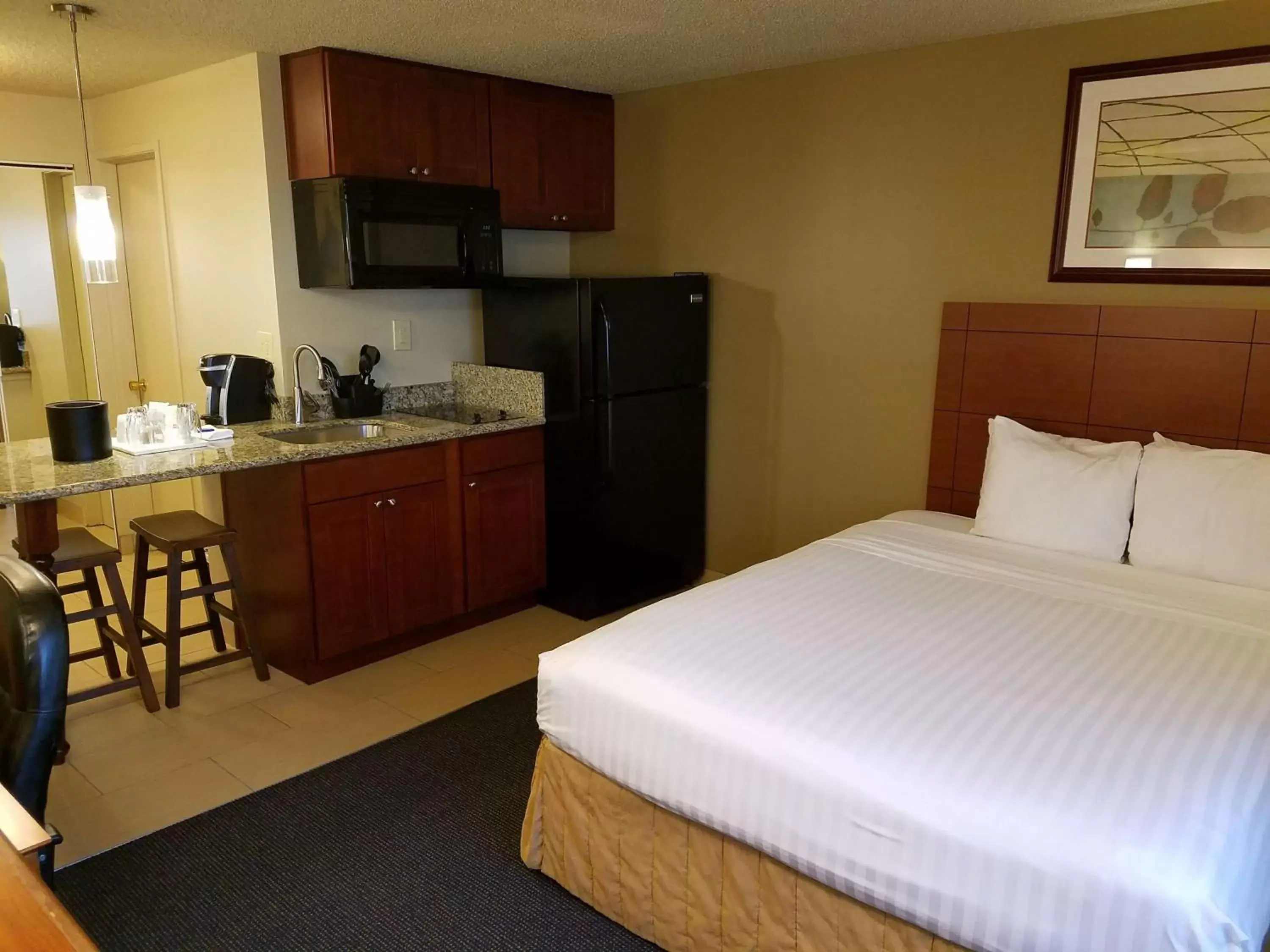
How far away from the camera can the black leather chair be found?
4.49ft

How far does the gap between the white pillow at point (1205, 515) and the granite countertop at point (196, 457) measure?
2.39 metres

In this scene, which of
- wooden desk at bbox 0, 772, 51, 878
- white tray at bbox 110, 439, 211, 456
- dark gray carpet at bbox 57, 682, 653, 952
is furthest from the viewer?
white tray at bbox 110, 439, 211, 456

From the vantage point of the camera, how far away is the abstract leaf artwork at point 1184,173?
2811mm

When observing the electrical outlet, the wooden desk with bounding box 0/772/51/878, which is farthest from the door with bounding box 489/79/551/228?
the wooden desk with bounding box 0/772/51/878

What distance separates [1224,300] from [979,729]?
1996 mm

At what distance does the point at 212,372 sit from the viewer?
3.65m

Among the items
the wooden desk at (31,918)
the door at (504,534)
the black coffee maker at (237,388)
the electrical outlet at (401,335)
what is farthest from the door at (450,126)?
the wooden desk at (31,918)

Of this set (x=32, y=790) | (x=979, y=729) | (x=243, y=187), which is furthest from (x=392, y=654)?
(x=979, y=729)

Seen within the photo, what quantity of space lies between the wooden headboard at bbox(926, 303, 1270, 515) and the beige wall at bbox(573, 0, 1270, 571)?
0.09 metres

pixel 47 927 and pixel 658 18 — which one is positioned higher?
pixel 658 18

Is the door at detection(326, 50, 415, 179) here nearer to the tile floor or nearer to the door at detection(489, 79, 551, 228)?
the door at detection(489, 79, 551, 228)

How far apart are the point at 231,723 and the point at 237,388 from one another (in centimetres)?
133

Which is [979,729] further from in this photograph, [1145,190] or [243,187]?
[243,187]

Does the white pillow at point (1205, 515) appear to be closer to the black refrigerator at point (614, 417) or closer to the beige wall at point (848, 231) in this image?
the beige wall at point (848, 231)
